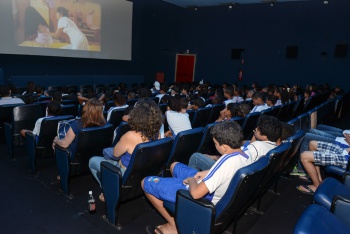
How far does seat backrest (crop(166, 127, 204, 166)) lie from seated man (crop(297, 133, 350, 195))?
1.38m

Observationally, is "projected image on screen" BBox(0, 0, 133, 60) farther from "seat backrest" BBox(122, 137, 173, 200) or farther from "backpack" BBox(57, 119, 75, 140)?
"seat backrest" BBox(122, 137, 173, 200)

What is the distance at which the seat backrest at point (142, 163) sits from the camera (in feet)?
7.32

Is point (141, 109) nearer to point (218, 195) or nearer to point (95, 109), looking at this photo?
point (95, 109)

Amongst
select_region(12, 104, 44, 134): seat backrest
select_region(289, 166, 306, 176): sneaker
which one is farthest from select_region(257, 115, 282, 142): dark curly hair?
select_region(12, 104, 44, 134): seat backrest

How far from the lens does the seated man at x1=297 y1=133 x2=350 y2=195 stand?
313cm

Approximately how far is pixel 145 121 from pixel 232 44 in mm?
10991

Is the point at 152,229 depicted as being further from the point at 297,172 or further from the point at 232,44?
the point at 232,44

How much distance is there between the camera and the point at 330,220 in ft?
5.03

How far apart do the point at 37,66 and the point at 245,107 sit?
369 inches

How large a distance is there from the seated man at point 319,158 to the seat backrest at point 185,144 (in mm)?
1382

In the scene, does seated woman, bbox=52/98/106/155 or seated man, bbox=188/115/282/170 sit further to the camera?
seated woman, bbox=52/98/106/155

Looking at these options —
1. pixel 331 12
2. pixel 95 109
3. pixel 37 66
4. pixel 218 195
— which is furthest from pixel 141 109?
pixel 331 12

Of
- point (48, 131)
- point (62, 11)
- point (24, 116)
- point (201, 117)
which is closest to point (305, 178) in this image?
point (201, 117)

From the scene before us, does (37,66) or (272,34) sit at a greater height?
(272,34)
